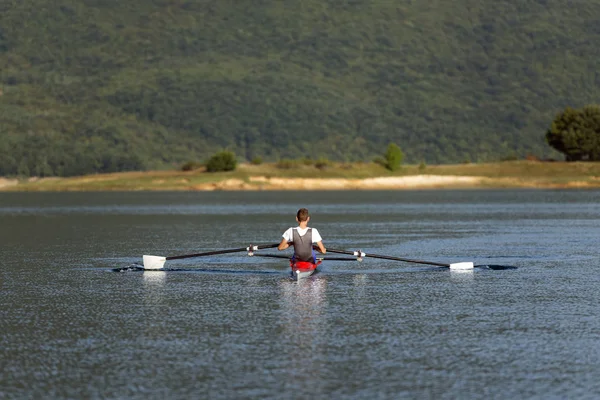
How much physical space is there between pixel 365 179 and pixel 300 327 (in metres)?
151

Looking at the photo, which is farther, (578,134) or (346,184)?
(578,134)

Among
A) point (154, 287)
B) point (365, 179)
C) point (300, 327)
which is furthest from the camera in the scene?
point (365, 179)

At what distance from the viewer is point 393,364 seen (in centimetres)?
1462

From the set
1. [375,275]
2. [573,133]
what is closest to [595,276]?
[375,275]

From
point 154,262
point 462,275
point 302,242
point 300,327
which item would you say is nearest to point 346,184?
point 154,262

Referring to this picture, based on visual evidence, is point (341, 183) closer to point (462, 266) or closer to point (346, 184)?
point (346, 184)

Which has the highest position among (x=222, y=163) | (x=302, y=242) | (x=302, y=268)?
(x=222, y=163)

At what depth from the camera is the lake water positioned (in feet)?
44.2

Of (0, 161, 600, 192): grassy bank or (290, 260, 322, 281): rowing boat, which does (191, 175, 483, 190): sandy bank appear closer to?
(0, 161, 600, 192): grassy bank

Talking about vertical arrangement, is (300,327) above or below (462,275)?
above

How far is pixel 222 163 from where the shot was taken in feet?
571

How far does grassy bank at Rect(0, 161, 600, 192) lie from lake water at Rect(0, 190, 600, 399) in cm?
12756

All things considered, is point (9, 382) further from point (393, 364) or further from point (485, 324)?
point (485, 324)

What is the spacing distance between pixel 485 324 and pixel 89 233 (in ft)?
105
